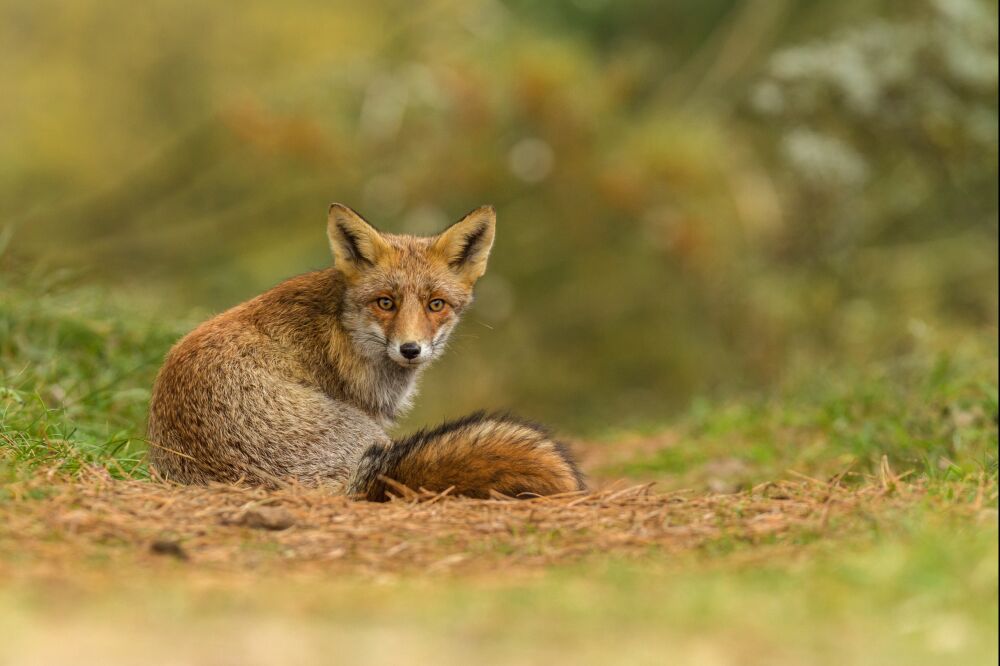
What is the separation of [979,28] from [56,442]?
1019 cm

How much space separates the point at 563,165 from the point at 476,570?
10.3m

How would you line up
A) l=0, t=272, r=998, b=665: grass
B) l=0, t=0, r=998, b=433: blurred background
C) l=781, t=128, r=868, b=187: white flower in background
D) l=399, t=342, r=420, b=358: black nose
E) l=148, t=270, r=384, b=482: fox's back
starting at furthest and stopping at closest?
l=0, t=0, r=998, b=433: blurred background < l=781, t=128, r=868, b=187: white flower in background < l=399, t=342, r=420, b=358: black nose < l=148, t=270, r=384, b=482: fox's back < l=0, t=272, r=998, b=665: grass

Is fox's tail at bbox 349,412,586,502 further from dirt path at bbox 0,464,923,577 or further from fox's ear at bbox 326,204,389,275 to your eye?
fox's ear at bbox 326,204,389,275

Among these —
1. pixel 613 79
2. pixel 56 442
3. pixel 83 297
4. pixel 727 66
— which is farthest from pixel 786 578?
pixel 727 66

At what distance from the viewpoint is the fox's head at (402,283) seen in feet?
17.2

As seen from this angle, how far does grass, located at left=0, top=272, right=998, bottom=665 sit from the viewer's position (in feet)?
8.20

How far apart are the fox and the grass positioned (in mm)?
222

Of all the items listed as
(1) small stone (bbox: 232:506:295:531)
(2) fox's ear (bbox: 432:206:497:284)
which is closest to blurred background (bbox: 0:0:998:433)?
(2) fox's ear (bbox: 432:206:497:284)

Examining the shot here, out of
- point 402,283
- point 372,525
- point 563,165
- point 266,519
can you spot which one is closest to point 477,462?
point 372,525

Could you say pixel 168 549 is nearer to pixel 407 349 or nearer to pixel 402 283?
pixel 407 349

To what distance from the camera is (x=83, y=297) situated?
286 inches

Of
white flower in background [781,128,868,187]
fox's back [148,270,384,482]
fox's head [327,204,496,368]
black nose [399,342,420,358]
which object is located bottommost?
fox's back [148,270,384,482]

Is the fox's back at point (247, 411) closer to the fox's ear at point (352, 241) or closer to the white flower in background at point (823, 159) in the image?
the fox's ear at point (352, 241)

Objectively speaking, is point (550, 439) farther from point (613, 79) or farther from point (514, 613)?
point (613, 79)
